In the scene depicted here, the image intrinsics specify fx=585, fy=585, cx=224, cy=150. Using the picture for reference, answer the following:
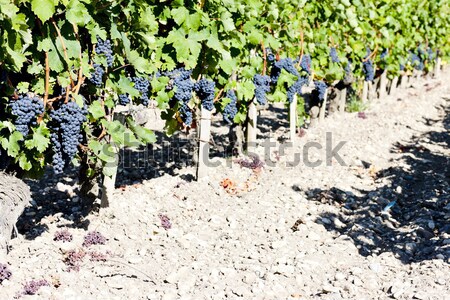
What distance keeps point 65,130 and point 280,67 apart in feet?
12.7

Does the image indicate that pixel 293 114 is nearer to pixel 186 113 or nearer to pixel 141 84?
pixel 186 113

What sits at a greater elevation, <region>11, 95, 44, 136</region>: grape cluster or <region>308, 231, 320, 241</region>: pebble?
<region>11, 95, 44, 136</region>: grape cluster

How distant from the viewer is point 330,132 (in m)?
9.08

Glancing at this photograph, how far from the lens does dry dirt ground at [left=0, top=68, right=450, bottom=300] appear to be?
14.1 feet

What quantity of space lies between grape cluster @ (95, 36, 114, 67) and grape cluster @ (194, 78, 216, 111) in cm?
161

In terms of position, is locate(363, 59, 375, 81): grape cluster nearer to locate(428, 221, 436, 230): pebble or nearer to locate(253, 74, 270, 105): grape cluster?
locate(253, 74, 270, 105): grape cluster

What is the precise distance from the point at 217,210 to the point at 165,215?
0.55 metres

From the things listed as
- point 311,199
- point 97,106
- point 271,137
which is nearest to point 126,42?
point 97,106

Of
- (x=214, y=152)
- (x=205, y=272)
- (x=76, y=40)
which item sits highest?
(x=76, y=40)

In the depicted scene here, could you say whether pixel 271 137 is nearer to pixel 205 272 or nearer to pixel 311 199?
pixel 311 199

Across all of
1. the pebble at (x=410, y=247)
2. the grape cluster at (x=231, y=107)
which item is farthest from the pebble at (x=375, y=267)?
the grape cluster at (x=231, y=107)

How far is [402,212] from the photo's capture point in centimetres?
610

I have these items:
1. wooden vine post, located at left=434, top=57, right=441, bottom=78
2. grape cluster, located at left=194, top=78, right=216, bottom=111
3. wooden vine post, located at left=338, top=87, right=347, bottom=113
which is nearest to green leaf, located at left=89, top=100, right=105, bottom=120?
grape cluster, located at left=194, top=78, right=216, bottom=111

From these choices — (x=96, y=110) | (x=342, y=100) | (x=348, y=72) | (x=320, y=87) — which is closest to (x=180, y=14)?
(x=96, y=110)
